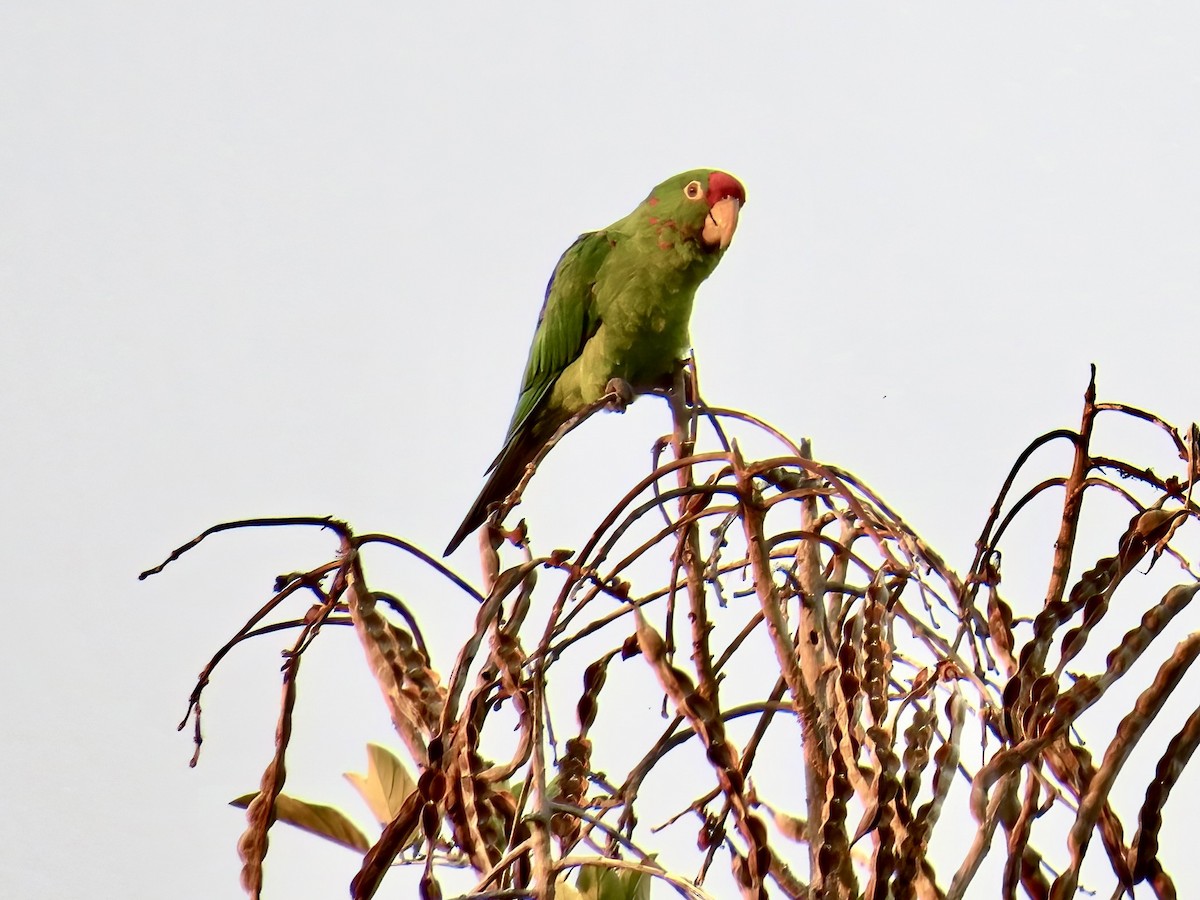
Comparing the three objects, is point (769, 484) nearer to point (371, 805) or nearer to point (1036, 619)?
point (1036, 619)

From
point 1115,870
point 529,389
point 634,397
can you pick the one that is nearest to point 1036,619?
point 1115,870

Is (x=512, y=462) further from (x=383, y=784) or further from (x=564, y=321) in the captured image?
(x=383, y=784)

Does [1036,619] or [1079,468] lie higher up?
[1079,468]

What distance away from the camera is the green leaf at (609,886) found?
70.6 inches

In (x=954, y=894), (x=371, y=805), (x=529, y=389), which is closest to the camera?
(x=954, y=894)

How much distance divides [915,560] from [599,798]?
0.57 m

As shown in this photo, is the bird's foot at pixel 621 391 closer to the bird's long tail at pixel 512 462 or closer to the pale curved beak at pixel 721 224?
the bird's long tail at pixel 512 462

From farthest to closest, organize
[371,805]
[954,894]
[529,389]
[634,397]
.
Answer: [529,389], [634,397], [371,805], [954,894]

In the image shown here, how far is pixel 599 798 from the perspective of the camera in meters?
1.66

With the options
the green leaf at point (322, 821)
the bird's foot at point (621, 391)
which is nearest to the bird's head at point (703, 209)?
the bird's foot at point (621, 391)

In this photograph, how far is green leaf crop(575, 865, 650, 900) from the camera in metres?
1.79

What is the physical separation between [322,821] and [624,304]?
2.49 metres

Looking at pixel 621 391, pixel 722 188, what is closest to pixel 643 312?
pixel 621 391

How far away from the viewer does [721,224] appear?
4.17 m
